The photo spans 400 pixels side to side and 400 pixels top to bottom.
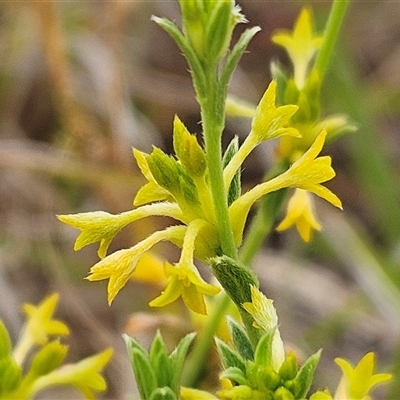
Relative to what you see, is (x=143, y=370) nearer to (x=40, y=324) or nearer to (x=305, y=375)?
(x=305, y=375)

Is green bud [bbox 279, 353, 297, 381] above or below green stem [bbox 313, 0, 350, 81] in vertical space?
below

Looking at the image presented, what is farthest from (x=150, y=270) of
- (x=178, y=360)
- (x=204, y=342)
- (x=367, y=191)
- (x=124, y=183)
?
(x=367, y=191)

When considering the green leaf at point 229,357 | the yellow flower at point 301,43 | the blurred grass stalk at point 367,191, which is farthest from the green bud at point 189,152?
the blurred grass stalk at point 367,191

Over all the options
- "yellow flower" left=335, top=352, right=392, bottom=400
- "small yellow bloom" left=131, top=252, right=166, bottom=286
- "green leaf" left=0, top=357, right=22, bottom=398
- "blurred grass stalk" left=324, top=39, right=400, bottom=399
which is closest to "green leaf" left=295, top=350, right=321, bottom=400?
"yellow flower" left=335, top=352, right=392, bottom=400

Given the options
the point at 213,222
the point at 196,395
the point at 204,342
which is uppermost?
the point at 213,222

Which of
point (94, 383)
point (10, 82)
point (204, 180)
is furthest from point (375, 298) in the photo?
point (10, 82)

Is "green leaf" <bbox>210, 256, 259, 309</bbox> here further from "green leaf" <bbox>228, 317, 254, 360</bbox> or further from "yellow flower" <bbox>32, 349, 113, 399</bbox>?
"yellow flower" <bbox>32, 349, 113, 399</bbox>
